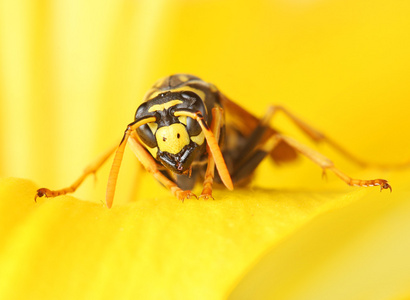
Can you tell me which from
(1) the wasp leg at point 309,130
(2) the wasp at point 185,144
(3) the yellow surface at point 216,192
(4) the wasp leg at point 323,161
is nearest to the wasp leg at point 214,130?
(2) the wasp at point 185,144

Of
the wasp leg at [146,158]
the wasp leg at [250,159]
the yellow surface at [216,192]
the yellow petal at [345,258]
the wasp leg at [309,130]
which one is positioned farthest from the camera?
the wasp leg at [309,130]

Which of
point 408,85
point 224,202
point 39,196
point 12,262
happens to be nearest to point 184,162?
point 224,202

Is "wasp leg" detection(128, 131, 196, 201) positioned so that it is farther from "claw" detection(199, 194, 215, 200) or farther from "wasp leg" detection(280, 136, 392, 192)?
"wasp leg" detection(280, 136, 392, 192)

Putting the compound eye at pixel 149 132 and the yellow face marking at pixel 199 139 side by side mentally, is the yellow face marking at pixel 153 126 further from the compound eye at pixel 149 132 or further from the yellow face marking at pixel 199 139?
the yellow face marking at pixel 199 139

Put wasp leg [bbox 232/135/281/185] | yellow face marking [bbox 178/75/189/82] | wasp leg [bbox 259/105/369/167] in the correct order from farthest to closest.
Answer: wasp leg [bbox 259/105/369/167] < wasp leg [bbox 232/135/281/185] < yellow face marking [bbox 178/75/189/82]

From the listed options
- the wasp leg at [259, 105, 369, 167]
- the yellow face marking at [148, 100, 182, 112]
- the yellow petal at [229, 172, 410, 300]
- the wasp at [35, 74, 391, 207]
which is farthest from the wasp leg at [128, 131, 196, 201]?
the wasp leg at [259, 105, 369, 167]

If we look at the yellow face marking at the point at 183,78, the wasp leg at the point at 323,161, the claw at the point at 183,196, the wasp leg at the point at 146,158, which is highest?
the yellow face marking at the point at 183,78

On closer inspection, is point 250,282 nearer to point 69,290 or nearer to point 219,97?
point 69,290

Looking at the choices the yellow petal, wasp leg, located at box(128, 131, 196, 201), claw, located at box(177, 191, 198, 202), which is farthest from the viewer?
wasp leg, located at box(128, 131, 196, 201)

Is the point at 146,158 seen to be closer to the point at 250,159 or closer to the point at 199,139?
the point at 199,139
